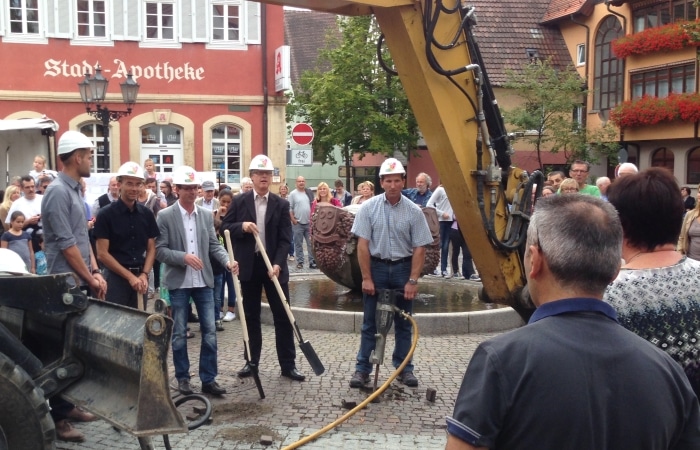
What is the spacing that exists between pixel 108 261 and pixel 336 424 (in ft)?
6.96

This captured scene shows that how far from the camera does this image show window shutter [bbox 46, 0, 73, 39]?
963 inches

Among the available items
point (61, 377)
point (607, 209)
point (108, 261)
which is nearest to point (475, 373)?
point (607, 209)

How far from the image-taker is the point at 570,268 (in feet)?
6.65

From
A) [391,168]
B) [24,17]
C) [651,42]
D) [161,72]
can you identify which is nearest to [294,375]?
[391,168]

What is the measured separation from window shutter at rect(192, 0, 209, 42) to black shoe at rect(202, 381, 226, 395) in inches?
802

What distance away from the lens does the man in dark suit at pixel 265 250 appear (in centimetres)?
707

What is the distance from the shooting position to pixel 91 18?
24812mm

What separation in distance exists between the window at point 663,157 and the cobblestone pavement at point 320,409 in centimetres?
2444

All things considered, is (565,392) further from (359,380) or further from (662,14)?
(662,14)

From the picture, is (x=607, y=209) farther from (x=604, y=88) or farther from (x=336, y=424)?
(x=604, y=88)

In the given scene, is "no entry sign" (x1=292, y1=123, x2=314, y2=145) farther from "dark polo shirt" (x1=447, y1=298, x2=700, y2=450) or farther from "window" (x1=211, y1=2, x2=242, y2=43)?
"dark polo shirt" (x1=447, y1=298, x2=700, y2=450)

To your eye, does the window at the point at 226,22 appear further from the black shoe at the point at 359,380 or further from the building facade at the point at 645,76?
the black shoe at the point at 359,380

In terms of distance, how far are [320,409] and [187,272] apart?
150 centimetres

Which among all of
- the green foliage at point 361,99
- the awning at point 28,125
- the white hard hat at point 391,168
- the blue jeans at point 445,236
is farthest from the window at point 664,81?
the white hard hat at point 391,168
